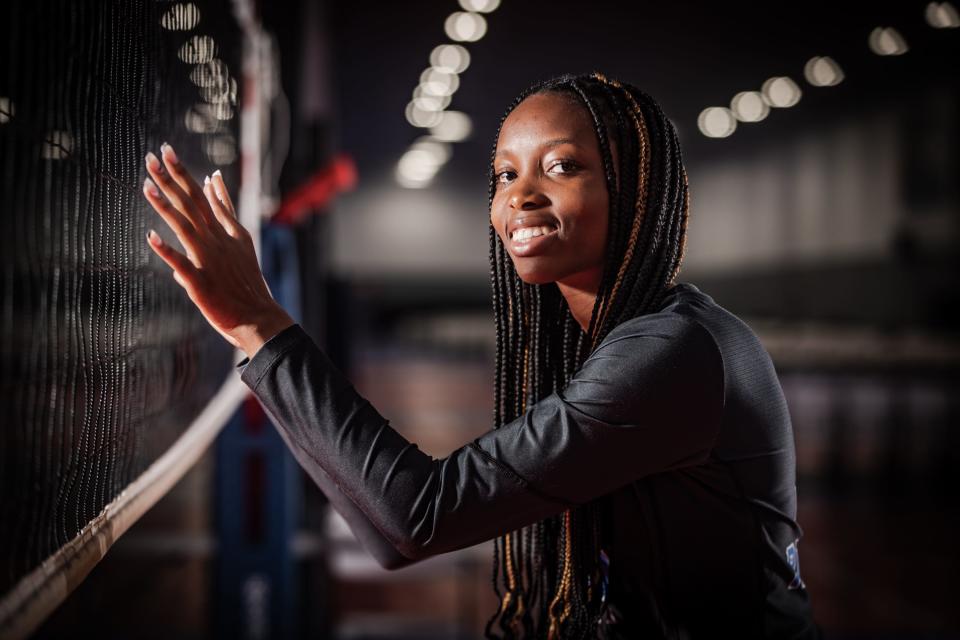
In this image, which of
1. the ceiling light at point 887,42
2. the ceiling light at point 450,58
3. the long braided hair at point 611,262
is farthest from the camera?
the ceiling light at point 450,58

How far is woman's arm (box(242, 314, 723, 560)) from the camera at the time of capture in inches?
36.0

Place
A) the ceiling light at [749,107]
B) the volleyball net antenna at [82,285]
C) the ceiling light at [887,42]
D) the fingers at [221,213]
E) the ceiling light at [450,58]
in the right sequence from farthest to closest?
the ceiling light at [749,107]
the ceiling light at [450,58]
the ceiling light at [887,42]
the fingers at [221,213]
the volleyball net antenna at [82,285]

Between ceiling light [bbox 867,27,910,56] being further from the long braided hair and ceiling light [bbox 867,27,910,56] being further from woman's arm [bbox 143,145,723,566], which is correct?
woman's arm [bbox 143,145,723,566]

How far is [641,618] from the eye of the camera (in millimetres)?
1083

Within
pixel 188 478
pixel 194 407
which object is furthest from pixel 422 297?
pixel 194 407

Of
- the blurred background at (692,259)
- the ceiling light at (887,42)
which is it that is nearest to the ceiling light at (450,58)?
the blurred background at (692,259)

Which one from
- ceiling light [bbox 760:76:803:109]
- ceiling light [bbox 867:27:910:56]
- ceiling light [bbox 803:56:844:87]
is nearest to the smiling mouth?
ceiling light [bbox 867:27:910:56]

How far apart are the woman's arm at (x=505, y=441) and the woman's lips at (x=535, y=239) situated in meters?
0.18

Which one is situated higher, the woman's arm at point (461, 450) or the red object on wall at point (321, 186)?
the red object on wall at point (321, 186)

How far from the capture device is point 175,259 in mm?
895

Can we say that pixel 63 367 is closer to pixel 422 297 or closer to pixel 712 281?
pixel 712 281

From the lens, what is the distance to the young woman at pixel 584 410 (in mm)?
923

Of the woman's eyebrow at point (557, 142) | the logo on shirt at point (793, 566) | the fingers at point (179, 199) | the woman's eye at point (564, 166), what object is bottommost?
the logo on shirt at point (793, 566)

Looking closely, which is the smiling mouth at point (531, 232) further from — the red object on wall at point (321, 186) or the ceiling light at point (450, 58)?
the ceiling light at point (450, 58)
